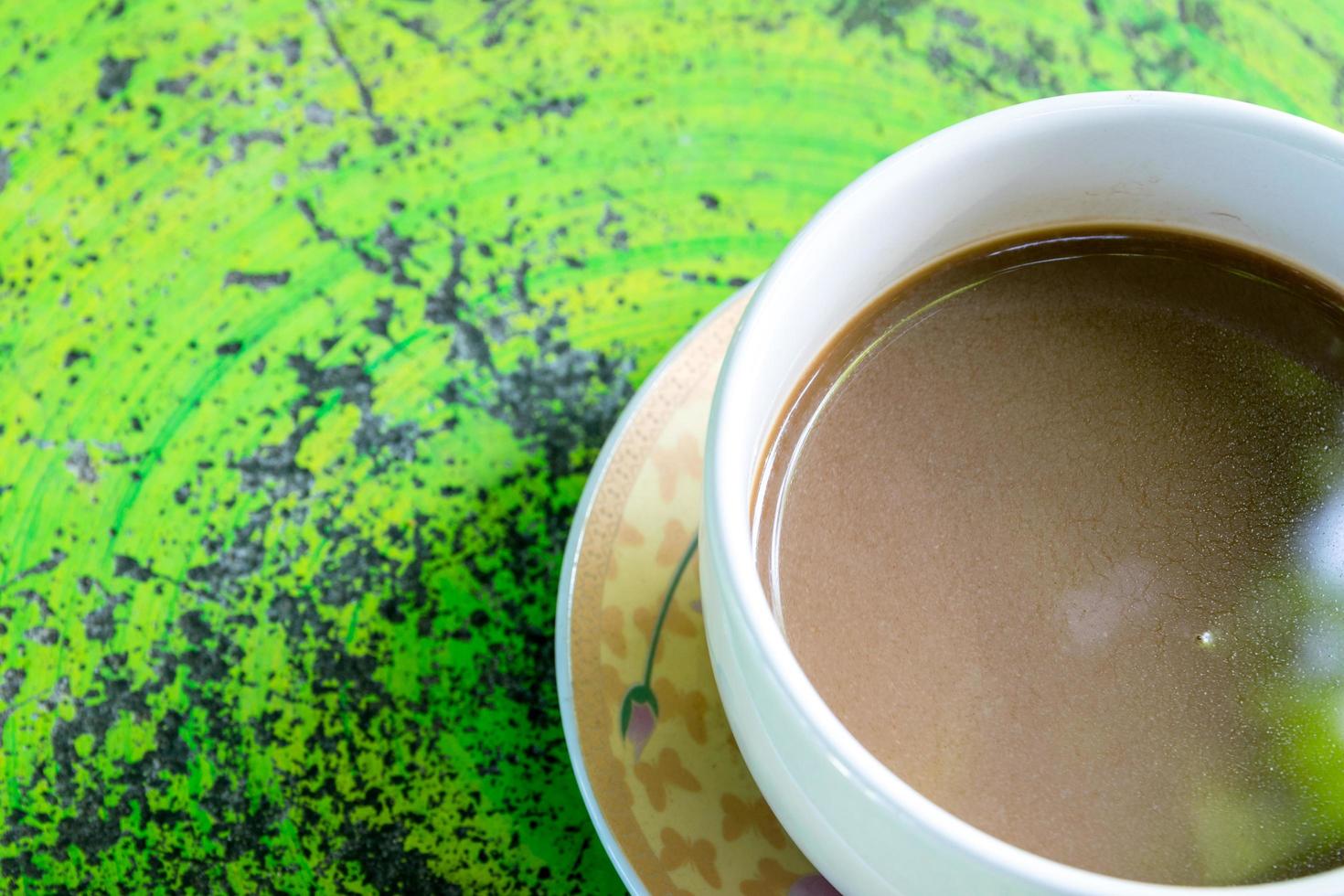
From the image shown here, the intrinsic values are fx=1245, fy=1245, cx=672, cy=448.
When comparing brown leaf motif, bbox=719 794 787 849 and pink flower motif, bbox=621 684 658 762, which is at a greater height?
pink flower motif, bbox=621 684 658 762

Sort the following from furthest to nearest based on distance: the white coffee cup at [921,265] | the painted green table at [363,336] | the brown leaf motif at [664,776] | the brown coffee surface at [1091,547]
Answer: the painted green table at [363,336] < the brown leaf motif at [664,776] < the brown coffee surface at [1091,547] < the white coffee cup at [921,265]

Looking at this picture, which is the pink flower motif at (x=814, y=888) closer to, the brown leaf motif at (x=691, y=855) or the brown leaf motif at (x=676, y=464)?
the brown leaf motif at (x=691, y=855)

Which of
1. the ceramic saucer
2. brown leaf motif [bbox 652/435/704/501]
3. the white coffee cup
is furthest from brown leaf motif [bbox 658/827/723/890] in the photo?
Result: brown leaf motif [bbox 652/435/704/501]

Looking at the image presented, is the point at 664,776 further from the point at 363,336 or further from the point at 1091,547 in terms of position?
the point at 363,336

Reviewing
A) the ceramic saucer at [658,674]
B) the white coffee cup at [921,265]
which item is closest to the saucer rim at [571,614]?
the ceramic saucer at [658,674]

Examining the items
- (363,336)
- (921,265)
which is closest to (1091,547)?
(921,265)

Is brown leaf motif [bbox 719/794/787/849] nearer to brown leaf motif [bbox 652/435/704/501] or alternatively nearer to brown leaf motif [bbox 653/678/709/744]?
brown leaf motif [bbox 653/678/709/744]

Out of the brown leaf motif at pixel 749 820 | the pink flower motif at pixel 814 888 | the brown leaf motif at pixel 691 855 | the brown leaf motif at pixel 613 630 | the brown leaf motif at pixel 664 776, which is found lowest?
the pink flower motif at pixel 814 888

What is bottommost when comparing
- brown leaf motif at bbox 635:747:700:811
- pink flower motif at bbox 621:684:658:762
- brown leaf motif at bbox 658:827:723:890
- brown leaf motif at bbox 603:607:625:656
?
brown leaf motif at bbox 658:827:723:890
